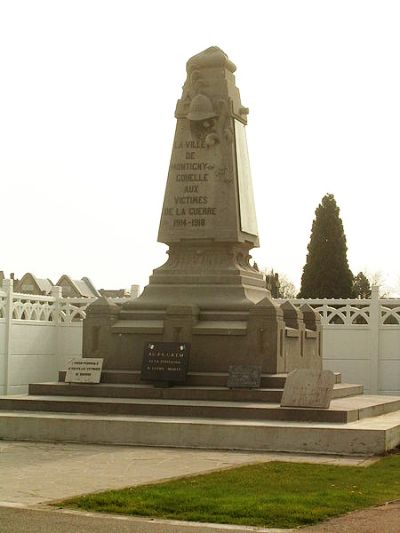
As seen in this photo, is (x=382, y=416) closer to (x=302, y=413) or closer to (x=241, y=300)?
(x=302, y=413)

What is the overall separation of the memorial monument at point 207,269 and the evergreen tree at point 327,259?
19545 mm

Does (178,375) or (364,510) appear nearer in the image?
(364,510)

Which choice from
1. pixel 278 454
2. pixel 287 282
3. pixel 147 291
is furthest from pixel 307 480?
pixel 287 282

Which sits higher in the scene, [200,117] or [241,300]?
[200,117]

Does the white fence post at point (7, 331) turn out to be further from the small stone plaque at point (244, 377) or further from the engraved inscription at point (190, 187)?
the small stone plaque at point (244, 377)

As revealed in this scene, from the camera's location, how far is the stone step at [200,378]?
41.9 ft

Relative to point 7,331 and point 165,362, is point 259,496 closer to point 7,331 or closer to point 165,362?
point 165,362

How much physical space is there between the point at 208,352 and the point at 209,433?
2.67 metres

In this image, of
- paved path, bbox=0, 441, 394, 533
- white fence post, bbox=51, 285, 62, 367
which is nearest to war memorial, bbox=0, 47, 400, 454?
paved path, bbox=0, 441, 394, 533

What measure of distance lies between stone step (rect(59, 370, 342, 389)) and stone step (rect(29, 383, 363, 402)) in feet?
0.45

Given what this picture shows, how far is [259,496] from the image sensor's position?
738 cm

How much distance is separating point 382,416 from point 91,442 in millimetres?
4241

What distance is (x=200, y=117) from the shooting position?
14.7 metres

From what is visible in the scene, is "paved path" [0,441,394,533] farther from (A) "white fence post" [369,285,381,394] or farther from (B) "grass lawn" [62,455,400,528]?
(A) "white fence post" [369,285,381,394]
